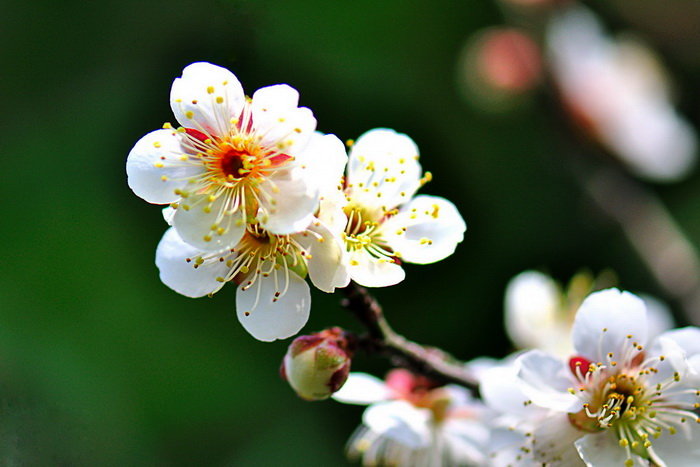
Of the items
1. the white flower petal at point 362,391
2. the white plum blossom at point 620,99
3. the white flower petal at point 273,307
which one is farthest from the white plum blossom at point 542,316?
the white plum blossom at point 620,99

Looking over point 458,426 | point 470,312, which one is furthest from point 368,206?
point 470,312

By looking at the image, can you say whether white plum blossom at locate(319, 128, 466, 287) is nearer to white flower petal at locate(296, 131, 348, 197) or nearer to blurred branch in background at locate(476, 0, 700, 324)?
white flower petal at locate(296, 131, 348, 197)

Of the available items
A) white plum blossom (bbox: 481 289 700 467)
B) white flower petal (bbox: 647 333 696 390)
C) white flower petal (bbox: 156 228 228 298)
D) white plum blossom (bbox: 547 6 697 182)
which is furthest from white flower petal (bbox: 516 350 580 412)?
white plum blossom (bbox: 547 6 697 182)

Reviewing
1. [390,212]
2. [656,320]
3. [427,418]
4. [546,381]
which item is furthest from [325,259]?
[656,320]

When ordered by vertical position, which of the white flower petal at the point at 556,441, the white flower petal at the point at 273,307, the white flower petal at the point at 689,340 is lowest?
the white flower petal at the point at 556,441

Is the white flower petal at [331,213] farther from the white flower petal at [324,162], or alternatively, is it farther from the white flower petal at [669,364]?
the white flower petal at [669,364]

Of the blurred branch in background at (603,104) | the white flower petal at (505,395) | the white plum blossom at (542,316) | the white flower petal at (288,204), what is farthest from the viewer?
the blurred branch in background at (603,104)
